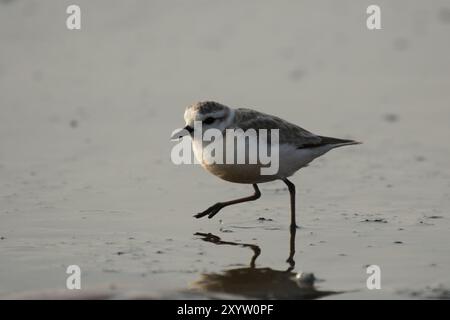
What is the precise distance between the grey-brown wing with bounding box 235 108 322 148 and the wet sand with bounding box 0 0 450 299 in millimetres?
641

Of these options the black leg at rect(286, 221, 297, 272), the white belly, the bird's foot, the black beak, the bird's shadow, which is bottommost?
the bird's shadow

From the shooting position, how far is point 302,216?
25.8 feet

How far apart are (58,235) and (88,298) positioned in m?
1.74

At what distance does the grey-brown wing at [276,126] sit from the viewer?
25.1 feet

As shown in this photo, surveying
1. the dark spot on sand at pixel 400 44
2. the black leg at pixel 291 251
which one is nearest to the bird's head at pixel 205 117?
the black leg at pixel 291 251

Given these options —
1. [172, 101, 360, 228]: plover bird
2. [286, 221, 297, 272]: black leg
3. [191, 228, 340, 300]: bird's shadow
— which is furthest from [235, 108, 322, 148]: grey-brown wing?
[191, 228, 340, 300]: bird's shadow

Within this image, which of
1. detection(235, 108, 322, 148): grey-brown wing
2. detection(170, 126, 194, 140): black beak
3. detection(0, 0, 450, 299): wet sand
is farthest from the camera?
detection(235, 108, 322, 148): grey-brown wing

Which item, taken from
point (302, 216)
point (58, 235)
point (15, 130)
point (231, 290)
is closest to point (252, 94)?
point (15, 130)

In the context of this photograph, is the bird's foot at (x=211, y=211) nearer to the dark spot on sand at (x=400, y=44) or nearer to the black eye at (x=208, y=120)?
the black eye at (x=208, y=120)

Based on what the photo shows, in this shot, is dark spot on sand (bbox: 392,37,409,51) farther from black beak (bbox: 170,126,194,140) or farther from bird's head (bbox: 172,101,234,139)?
black beak (bbox: 170,126,194,140)

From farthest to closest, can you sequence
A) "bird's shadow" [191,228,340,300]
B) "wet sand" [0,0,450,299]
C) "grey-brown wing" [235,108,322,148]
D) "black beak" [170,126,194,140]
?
"grey-brown wing" [235,108,322,148] → "black beak" [170,126,194,140] → "wet sand" [0,0,450,299] → "bird's shadow" [191,228,340,300]

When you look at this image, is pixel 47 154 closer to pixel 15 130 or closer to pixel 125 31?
pixel 15 130

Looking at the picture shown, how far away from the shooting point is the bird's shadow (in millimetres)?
5905

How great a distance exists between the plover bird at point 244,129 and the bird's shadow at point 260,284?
1.08 metres
